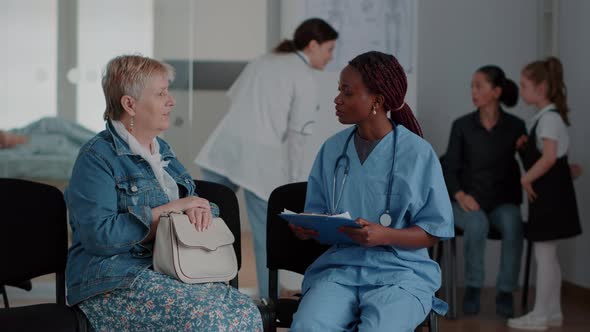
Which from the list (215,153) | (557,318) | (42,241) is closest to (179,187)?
(42,241)

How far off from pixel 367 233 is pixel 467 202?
2532mm

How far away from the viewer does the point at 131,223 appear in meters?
2.44

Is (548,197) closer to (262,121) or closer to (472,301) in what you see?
(472,301)

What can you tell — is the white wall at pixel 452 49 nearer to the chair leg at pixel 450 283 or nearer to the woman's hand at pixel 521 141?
the woman's hand at pixel 521 141

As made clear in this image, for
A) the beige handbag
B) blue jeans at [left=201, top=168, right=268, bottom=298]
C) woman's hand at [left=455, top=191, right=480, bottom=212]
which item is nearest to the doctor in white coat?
blue jeans at [left=201, top=168, right=268, bottom=298]

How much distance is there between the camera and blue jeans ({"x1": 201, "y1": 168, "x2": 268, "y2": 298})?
445 centimetres

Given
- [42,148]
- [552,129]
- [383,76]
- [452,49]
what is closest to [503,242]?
[552,129]

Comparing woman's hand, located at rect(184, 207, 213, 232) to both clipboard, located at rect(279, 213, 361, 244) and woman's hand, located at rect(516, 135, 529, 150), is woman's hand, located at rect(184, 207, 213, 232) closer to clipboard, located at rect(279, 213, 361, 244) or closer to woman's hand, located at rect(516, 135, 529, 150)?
clipboard, located at rect(279, 213, 361, 244)

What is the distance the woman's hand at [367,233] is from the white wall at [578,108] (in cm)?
309

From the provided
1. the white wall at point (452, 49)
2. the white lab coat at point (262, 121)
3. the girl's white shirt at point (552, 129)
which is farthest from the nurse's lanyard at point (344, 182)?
the white wall at point (452, 49)

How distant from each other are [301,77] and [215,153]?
1.93 feet

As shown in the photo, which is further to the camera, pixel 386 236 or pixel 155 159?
pixel 155 159

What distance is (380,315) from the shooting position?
2350 mm

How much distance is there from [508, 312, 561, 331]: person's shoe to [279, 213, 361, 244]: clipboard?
2.28 metres
